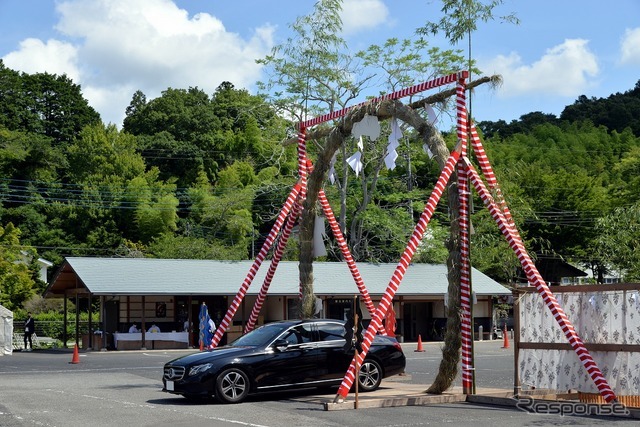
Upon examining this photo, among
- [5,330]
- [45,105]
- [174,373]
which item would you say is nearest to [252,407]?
[174,373]

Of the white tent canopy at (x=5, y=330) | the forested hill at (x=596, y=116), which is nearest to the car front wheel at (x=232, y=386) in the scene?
the white tent canopy at (x=5, y=330)

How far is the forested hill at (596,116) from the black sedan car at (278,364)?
8048 cm

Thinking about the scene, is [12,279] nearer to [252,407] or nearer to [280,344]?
[280,344]

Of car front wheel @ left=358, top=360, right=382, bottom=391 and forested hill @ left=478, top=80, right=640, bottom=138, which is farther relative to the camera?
forested hill @ left=478, top=80, right=640, bottom=138

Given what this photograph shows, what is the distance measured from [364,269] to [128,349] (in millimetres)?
14271

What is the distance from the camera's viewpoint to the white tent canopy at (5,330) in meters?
34.5

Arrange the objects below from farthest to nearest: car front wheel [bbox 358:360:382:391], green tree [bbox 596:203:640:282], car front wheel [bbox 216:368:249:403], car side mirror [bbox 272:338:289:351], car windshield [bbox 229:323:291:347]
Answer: green tree [bbox 596:203:640:282] < car front wheel [bbox 358:360:382:391] < car windshield [bbox 229:323:291:347] < car side mirror [bbox 272:338:289:351] < car front wheel [bbox 216:368:249:403]

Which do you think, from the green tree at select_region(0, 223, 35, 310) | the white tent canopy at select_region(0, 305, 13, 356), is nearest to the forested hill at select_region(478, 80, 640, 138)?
the green tree at select_region(0, 223, 35, 310)

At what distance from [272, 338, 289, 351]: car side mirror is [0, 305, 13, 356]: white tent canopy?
2164cm

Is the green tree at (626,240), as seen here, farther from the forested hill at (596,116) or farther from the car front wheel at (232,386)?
the forested hill at (596,116)

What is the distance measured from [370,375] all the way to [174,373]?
3.92 metres

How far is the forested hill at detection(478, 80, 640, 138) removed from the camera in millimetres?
98938

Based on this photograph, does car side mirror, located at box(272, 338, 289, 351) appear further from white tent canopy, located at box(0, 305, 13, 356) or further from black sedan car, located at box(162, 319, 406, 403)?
white tent canopy, located at box(0, 305, 13, 356)

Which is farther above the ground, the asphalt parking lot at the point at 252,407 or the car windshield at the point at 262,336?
the car windshield at the point at 262,336
